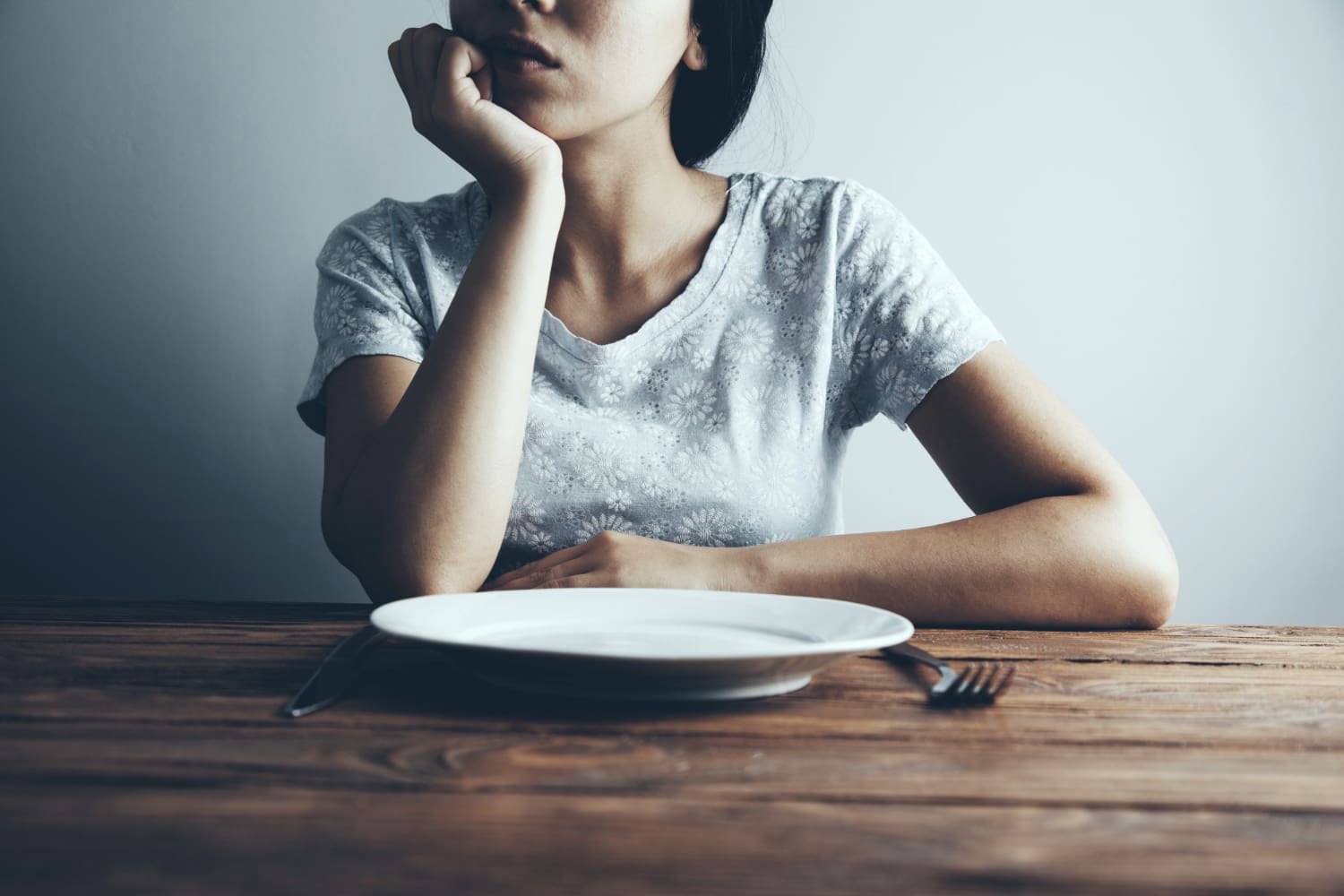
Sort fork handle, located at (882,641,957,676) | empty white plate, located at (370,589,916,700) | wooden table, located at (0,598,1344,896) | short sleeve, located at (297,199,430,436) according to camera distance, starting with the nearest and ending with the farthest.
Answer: wooden table, located at (0,598,1344,896)
empty white plate, located at (370,589,916,700)
fork handle, located at (882,641,957,676)
short sleeve, located at (297,199,430,436)

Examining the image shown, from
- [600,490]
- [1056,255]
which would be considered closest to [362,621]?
[600,490]

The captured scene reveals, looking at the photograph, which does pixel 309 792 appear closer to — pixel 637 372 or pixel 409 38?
pixel 637 372

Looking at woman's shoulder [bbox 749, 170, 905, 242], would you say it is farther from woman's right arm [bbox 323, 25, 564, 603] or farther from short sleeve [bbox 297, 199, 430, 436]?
short sleeve [bbox 297, 199, 430, 436]

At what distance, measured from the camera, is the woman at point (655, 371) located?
0.87 m

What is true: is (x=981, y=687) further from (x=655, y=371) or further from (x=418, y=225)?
(x=418, y=225)

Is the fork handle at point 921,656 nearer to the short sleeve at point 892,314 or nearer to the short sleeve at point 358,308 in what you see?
the short sleeve at point 892,314

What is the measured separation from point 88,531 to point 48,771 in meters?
1.50

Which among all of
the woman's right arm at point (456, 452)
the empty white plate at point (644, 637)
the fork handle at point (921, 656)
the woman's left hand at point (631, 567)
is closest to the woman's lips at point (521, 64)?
the woman's right arm at point (456, 452)

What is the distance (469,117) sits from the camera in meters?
1.03

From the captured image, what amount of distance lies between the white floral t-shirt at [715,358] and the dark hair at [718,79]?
18cm

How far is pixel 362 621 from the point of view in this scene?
0.80m

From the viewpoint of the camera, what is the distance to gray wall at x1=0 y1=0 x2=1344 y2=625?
5.26 feet

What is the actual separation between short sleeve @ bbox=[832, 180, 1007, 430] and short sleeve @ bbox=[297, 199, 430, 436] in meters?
0.53

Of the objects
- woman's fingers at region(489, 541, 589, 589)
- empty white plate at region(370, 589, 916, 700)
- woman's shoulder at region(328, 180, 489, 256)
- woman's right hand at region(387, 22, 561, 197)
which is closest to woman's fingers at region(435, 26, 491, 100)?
woman's right hand at region(387, 22, 561, 197)
